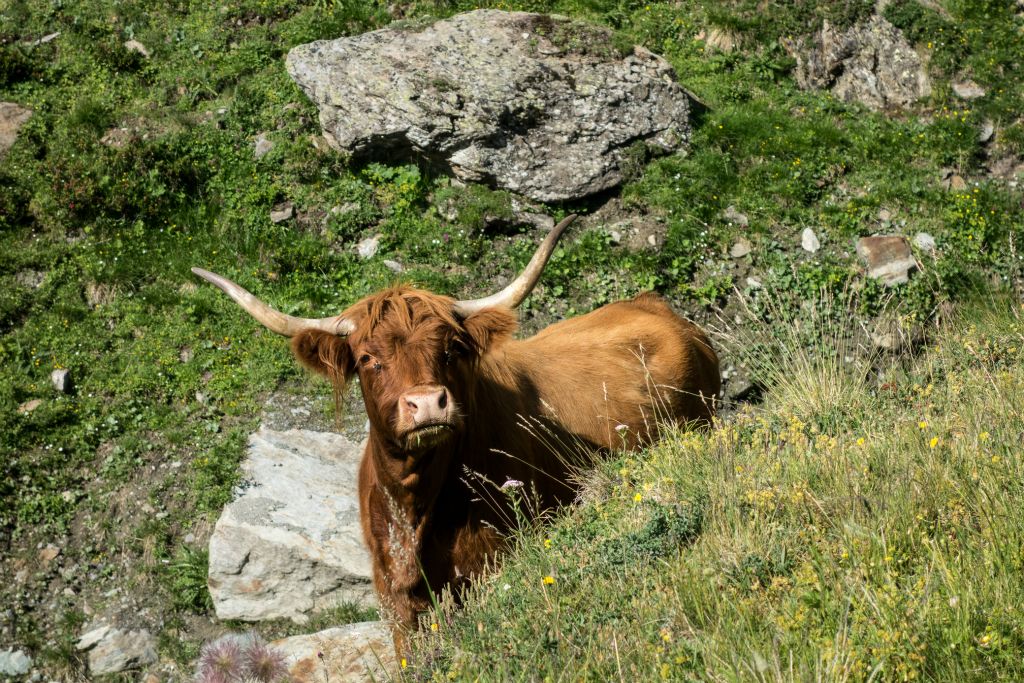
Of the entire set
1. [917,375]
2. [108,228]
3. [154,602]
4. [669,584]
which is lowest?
[154,602]

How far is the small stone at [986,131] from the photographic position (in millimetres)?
12703

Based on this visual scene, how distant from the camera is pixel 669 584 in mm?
4180

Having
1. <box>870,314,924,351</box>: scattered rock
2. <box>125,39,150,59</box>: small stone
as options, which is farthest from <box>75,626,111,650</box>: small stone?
<box>125,39,150,59</box>: small stone

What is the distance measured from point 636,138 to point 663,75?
3.35ft

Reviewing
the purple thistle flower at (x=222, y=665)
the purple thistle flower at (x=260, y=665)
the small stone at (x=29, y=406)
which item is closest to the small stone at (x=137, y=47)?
the small stone at (x=29, y=406)

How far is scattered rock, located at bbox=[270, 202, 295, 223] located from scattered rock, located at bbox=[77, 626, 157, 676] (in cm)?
495

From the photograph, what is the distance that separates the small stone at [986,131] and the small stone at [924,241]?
2.35 meters

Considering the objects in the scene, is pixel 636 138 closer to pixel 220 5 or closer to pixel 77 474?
pixel 220 5

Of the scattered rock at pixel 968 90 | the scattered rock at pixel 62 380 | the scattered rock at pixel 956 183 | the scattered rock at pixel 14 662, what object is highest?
the scattered rock at pixel 968 90

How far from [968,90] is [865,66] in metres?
1.37

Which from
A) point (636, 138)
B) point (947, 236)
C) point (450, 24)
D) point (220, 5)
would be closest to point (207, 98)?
point (220, 5)

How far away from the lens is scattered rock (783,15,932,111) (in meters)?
13.3

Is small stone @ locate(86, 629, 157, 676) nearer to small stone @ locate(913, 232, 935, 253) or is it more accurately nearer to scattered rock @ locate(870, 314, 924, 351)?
scattered rock @ locate(870, 314, 924, 351)

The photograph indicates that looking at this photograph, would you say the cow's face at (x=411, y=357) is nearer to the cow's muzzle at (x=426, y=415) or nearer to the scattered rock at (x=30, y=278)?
the cow's muzzle at (x=426, y=415)
